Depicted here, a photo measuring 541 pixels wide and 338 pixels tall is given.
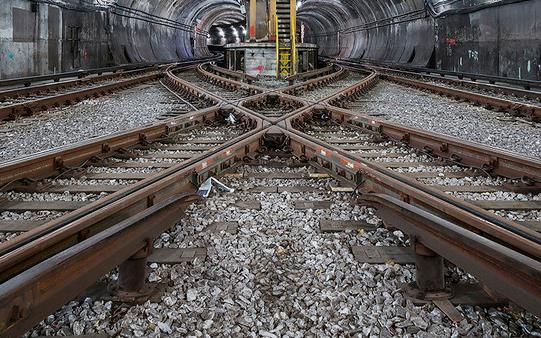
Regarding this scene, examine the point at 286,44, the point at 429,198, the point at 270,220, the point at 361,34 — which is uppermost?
the point at 361,34

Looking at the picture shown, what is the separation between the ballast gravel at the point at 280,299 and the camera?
1813mm

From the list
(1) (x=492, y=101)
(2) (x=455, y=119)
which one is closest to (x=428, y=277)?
(2) (x=455, y=119)

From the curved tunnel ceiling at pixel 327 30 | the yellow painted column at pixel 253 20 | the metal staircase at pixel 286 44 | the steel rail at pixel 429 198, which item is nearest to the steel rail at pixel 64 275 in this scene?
the steel rail at pixel 429 198

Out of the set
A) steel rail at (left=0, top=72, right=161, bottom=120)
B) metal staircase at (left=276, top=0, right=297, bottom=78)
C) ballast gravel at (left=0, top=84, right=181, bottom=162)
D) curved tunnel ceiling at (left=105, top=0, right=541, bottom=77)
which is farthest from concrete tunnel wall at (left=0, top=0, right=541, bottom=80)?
metal staircase at (left=276, top=0, right=297, bottom=78)

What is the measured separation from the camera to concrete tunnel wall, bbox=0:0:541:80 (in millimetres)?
11789

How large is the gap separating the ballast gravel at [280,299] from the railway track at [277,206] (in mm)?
25

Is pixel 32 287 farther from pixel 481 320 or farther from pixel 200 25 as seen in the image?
pixel 200 25

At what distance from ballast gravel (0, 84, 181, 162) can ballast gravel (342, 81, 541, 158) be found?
4.25m

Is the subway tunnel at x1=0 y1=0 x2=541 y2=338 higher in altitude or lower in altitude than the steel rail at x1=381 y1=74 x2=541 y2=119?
lower

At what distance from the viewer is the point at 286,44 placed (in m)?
17.3

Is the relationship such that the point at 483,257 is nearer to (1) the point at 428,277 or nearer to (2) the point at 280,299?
(1) the point at 428,277

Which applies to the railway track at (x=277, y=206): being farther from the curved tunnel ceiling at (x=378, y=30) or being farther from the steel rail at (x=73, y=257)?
the curved tunnel ceiling at (x=378, y=30)

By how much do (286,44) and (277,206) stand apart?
1512 cm

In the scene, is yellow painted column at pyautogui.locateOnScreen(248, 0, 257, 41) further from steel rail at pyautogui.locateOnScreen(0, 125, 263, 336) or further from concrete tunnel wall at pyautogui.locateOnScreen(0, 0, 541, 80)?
steel rail at pyautogui.locateOnScreen(0, 125, 263, 336)
